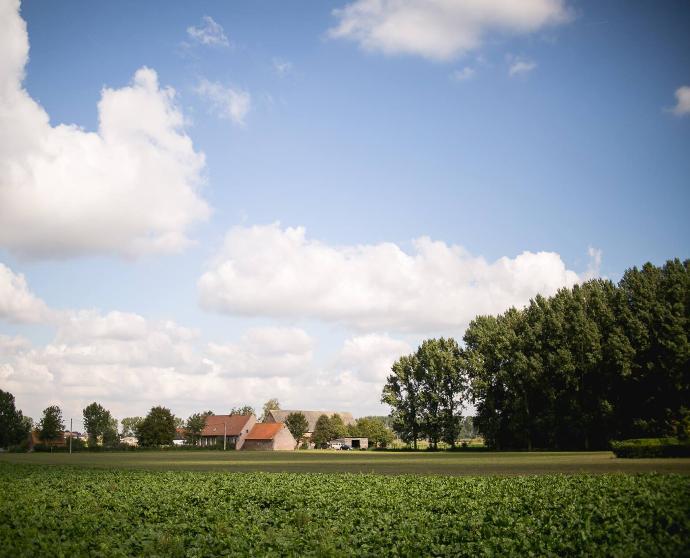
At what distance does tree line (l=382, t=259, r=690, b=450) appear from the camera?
67.8 m

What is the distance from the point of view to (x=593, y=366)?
2879 inches

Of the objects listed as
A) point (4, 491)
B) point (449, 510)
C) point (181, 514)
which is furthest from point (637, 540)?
point (4, 491)

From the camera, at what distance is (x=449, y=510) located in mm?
19469

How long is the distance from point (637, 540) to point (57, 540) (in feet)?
53.2

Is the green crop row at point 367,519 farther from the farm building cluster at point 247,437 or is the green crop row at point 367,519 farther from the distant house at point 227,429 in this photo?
the distant house at point 227,429

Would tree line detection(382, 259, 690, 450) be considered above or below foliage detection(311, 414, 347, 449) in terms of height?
above

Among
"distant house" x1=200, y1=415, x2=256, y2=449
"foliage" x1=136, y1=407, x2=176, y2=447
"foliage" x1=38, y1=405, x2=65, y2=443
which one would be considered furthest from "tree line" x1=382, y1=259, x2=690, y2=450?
"foliage" x1=38, y1=405, x2=65, y2=443

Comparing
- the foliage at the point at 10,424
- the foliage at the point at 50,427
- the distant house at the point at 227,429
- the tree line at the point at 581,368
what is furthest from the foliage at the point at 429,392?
the foliage at the point at 10,424

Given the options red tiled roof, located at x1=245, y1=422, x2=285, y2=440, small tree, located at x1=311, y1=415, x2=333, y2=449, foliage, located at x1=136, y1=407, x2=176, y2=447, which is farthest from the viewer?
red tiled roof, located at x1=245, y1=422, x2=285, y2=440

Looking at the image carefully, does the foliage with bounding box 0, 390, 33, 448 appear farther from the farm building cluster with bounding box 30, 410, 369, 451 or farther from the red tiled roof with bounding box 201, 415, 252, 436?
the red tiled roof with bounding box 201, 415, 252, 436

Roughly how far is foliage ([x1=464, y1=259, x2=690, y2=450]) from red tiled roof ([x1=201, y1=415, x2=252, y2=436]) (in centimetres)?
8935

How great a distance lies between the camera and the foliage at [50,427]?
16375cm

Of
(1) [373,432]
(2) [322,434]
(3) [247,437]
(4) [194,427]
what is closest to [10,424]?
(4) [194,427]

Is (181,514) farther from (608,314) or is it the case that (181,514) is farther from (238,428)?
(238,428)
